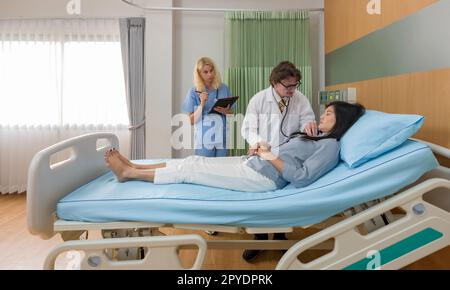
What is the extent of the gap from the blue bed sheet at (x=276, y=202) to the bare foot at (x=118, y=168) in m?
0.26

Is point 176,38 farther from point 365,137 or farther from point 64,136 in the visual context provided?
point 365,137

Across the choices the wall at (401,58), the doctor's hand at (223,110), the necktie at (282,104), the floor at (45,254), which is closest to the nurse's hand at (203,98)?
the doctor's hand at (223,110)

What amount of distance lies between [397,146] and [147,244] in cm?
115

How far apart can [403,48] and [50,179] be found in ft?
6.63

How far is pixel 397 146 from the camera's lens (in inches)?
59.3

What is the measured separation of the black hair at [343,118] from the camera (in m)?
1.79

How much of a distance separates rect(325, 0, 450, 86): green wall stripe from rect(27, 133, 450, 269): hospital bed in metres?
0.51

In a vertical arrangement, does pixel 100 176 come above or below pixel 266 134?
below

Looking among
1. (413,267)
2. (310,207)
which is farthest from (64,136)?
(413,267)

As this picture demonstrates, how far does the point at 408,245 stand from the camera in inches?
53.5

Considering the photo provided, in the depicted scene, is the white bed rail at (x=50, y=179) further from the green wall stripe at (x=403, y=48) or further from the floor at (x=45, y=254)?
the green wall stripe at (x=403, y=48)

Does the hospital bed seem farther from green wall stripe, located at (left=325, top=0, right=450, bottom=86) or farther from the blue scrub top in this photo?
the blue scrub top

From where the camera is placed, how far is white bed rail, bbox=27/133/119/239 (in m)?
1.42

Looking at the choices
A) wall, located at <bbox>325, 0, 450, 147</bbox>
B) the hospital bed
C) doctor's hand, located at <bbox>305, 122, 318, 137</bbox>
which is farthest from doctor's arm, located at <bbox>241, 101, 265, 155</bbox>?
wall, located at <bbox>325, 0, 450, 147</bbox>
